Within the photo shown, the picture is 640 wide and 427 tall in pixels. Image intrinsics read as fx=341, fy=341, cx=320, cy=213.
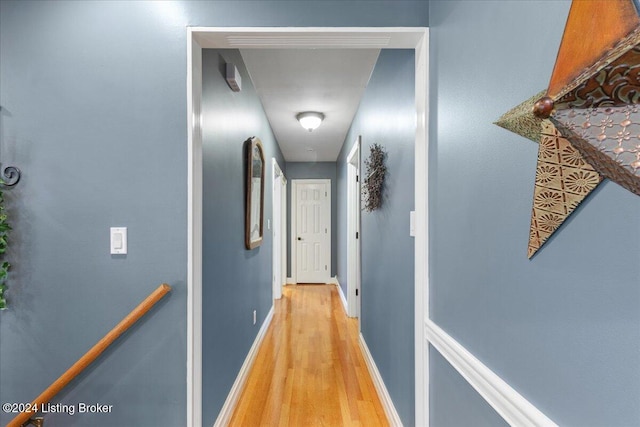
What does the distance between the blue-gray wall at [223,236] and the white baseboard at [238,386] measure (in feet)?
0.20

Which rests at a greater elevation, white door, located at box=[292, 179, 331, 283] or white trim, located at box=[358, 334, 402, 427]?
white door, located at box=[292, 179, 331, 283]

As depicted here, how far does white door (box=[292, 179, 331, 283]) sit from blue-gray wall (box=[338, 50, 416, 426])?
11.6ft

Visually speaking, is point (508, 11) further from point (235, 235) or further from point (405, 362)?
point (235, 235)

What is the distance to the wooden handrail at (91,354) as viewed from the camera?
1373 millimetres

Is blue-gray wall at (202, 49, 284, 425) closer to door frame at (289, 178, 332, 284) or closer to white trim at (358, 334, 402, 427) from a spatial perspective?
white trim at (358, 334, 402, 427)

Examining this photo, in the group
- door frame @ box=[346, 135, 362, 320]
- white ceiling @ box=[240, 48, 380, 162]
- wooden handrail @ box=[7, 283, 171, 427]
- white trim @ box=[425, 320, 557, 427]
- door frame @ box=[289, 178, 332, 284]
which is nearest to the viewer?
white trim @ box=[425, 320, 557, 427]

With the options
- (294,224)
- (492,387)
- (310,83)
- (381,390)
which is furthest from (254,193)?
(294,224)

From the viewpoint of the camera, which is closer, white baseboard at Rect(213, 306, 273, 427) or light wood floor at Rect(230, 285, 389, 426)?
white baseboard at Rect(213, 306, 273, 427)

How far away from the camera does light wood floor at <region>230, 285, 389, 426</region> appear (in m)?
2.15

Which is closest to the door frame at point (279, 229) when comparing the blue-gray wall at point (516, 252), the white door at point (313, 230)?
the white door at point (313, 230)

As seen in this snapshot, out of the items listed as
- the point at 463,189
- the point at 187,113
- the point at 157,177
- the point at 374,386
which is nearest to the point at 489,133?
the point at 463,189

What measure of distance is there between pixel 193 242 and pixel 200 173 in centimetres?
31

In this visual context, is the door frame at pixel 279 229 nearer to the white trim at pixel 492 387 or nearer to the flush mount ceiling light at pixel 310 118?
the flush mount ceiling light at pixel 310 118

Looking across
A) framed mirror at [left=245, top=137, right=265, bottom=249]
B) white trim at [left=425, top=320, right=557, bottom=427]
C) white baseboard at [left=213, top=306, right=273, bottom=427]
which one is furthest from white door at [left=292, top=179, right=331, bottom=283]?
white trim at [left=425, top=320, right=557, bottom=427]
